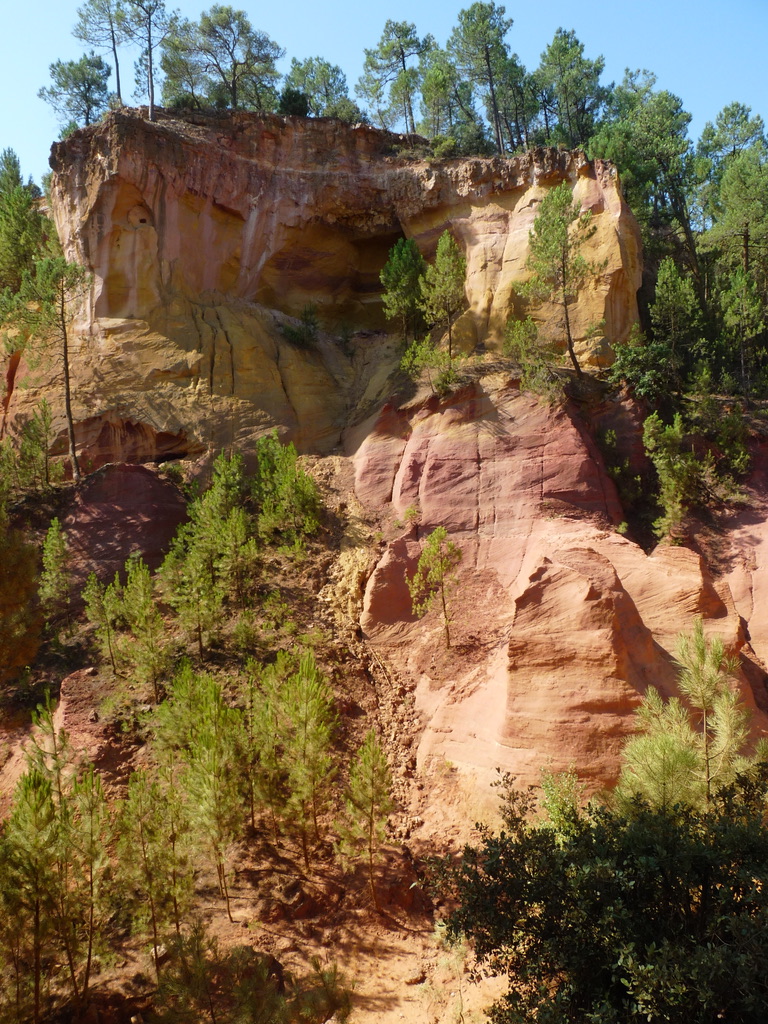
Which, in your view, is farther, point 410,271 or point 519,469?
point 410,271

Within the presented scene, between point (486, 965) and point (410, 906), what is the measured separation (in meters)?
1.99


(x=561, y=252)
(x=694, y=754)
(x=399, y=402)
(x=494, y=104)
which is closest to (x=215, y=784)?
(x=694, y=754)

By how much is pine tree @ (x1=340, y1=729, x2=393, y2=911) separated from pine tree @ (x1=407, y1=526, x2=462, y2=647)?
539 centimetres

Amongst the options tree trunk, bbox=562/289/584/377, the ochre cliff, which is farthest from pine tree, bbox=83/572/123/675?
tree trunk, bbox=562/289/584/377

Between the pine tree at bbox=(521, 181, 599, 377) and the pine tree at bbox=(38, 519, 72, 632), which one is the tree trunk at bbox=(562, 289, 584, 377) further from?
the pine tree at bbox=(38, 519, 72, 632)

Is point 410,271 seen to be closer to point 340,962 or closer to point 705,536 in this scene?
point 705,536

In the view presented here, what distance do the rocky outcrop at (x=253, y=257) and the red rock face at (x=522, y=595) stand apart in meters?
4.92

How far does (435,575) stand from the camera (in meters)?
18.6

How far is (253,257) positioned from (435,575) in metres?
18.7

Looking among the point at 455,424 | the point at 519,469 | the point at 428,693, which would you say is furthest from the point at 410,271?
the point at 428,693

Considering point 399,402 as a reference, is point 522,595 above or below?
below

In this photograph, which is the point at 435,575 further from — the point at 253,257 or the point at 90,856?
the point at 253,257

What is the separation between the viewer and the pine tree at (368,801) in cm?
1319

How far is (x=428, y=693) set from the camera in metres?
17.5
